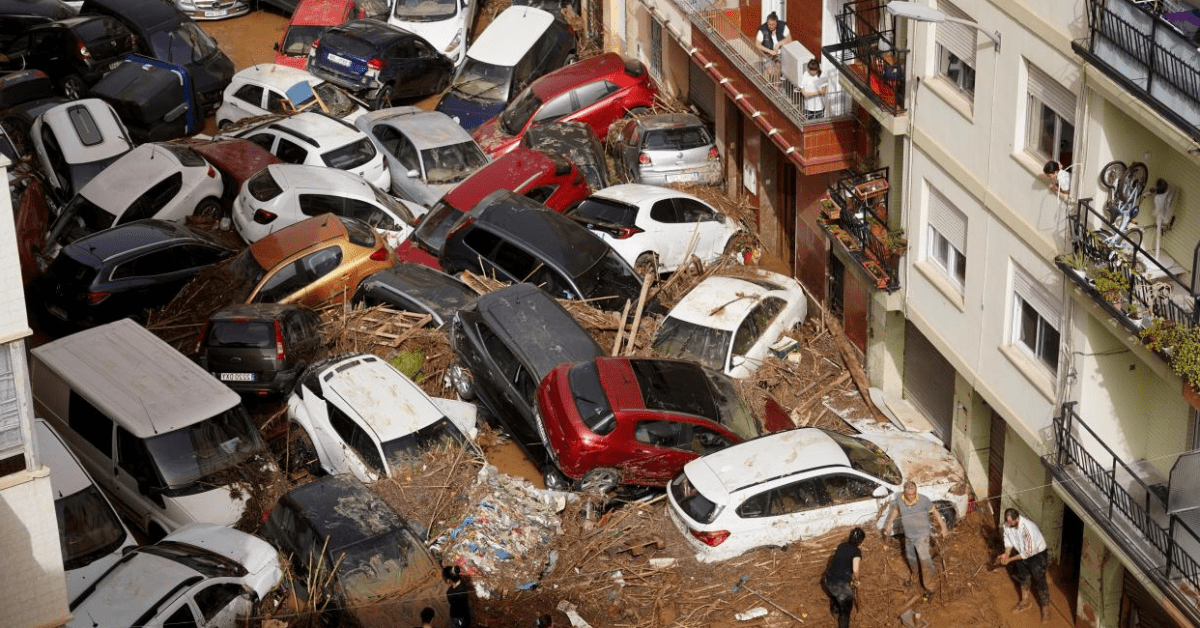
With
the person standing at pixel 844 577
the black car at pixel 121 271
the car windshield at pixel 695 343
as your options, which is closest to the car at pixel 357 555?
the person standing at pixel 844 577

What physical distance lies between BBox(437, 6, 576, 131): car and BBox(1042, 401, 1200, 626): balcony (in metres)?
15.2

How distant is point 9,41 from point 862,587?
2251 centimetres

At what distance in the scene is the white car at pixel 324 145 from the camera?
24.9m

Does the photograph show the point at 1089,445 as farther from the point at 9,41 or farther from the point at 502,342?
the point at 9,41

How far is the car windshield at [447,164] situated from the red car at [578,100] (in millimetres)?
1350

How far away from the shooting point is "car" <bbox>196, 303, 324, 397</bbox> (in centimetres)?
1878

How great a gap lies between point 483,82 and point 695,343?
35.3ft

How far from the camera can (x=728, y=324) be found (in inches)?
762

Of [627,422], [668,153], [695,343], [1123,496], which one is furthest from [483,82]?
[1123,496]

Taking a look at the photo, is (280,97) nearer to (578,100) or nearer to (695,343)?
(578,100)

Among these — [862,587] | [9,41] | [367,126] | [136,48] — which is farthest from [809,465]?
[9,41]

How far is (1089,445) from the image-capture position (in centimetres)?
1491

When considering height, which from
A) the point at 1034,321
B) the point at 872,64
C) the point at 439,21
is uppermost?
the point at 872,64

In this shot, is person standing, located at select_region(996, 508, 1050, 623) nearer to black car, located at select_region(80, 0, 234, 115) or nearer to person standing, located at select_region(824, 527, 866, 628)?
person standing, located at select_region(824, 527, 866, 628)
